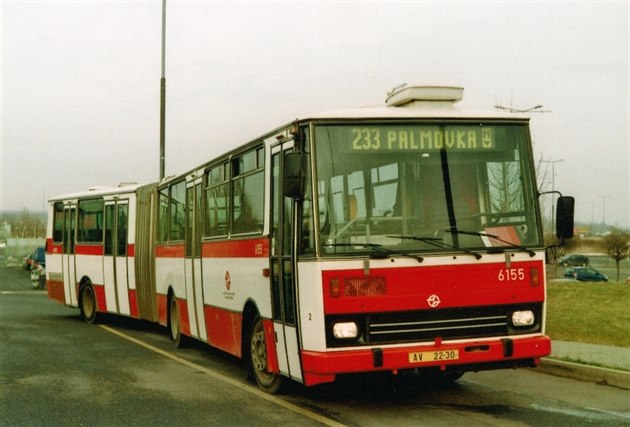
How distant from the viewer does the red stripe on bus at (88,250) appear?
20.0 metres

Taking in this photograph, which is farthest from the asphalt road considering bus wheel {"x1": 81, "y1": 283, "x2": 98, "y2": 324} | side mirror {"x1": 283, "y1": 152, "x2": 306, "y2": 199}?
bus wheel {"x1": 81, "y1": 283, "x2": 98, "y2": 324}

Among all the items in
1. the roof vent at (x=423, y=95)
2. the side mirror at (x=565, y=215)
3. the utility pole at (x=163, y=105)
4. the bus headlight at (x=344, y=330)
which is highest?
the utility pole at (x=163, y=105)

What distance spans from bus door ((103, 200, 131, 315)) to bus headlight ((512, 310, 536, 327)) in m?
11.5

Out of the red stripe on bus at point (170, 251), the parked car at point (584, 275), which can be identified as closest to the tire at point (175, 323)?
the red stripe on bus at point (170, 251)

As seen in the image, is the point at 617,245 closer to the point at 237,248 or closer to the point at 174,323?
the point at 174,323

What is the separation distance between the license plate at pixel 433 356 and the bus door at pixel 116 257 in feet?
37.4

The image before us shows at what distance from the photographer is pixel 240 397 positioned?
986cm

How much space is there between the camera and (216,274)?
1216 centimetres

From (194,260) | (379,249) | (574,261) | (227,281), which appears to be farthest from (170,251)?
(574,261)

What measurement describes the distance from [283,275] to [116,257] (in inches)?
426

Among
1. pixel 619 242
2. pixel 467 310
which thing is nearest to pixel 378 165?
pixel 467 310

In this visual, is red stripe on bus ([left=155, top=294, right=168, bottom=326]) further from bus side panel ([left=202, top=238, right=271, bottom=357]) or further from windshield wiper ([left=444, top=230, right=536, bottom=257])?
windshield wiper ([left=444, top=230, right=536, bottom=257])

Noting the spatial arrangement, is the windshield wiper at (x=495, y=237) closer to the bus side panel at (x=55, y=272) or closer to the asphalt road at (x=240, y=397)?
the asphalt road at (x=240, y=397)

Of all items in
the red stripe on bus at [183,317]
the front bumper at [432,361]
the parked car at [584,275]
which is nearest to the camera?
the front bumper at [432,361]
